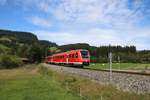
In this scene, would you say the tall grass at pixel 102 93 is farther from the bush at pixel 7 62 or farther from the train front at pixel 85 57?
the bush at pixel 7 62

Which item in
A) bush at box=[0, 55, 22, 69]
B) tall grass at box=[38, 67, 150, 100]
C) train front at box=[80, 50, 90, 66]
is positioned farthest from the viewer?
bush at box=[0, 55, 22, 69]

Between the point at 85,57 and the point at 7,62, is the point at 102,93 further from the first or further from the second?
the point at 7,62

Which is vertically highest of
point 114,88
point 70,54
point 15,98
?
point 70,54

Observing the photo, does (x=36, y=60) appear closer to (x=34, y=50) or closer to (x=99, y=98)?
(x=34, y=50)

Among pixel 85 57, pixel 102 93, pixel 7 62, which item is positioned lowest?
pixel 102 93

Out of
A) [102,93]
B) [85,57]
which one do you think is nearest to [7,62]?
[85,57]

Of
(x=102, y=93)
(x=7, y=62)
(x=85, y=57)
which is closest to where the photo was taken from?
(x=102, y=93)

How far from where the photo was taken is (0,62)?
83.1 m

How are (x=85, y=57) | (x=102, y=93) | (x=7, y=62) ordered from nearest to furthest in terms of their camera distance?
(x=102, y=93) < (x=85, y=57) < (x=7, y=62)

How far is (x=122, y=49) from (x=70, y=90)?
130m

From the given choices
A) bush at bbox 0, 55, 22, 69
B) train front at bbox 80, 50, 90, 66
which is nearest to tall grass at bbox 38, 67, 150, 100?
train front at bbox 80, 50, 90, 66

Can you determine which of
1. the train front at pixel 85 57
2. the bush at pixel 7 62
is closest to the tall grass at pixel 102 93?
the train front at pixel 85 57

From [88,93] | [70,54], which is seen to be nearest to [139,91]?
[88,93]

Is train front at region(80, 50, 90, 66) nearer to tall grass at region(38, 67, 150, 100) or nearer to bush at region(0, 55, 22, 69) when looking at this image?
tall grass at region(38, 67, 150, 100)
